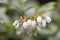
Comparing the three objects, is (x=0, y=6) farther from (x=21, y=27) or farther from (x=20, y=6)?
(x=21, y=27)

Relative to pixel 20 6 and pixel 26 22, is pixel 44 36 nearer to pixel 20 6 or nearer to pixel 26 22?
pixel 20 6

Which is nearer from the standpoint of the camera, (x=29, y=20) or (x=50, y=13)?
(x=29, y=20)

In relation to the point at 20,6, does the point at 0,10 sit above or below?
above

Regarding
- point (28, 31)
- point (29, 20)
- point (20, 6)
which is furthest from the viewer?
point (20, 6)

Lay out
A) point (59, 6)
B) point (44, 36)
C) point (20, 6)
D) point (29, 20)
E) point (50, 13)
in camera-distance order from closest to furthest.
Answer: point (29, 20) < point (20, 6) < point (44, 36) < point (50, 13) < point (59, 6)

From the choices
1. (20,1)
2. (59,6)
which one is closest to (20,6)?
(20,1)

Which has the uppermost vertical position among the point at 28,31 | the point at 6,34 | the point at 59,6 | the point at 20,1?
the point at 59,6
